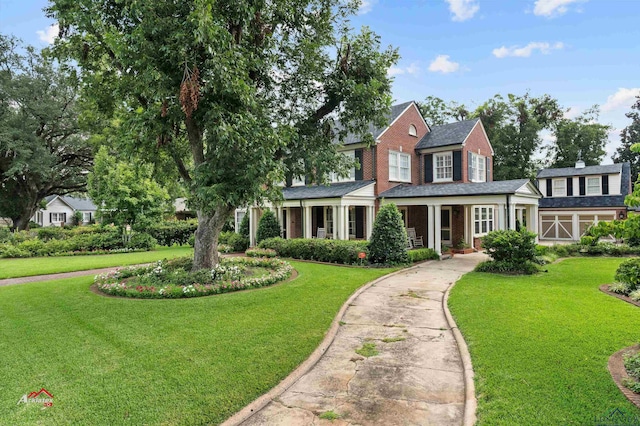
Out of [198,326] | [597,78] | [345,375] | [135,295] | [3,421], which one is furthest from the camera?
[597,78]

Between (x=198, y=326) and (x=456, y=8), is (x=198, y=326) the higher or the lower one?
the lower one

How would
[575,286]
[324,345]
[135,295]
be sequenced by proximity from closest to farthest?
[324,345] < [135,295] < [575,286]

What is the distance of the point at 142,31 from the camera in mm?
7340

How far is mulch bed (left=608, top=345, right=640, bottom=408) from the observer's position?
374 cm

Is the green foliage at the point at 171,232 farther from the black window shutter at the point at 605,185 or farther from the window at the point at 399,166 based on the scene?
the black window shutter at the point at 605,185

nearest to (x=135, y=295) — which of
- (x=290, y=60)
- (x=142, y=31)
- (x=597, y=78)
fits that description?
(x=142, y=31)

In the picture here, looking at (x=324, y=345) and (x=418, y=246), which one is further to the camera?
(x=418, y=246)

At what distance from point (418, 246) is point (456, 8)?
11.1 m

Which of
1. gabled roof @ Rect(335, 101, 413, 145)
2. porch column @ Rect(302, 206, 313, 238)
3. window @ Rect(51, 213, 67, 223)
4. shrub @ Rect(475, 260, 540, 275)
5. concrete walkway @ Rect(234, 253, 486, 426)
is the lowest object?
concrete walkway @ Rect(234, 253, 486, 426)

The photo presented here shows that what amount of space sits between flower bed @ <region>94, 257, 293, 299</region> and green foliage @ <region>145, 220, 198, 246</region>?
12.5 metres

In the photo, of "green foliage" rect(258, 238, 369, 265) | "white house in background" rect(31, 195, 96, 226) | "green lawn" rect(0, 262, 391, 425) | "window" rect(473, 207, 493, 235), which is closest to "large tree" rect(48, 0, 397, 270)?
"green lawn" rect(0, 262, 391, 425)

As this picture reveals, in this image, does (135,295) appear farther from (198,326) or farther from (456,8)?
(456,8)

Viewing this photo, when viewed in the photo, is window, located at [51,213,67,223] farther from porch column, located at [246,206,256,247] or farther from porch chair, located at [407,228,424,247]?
porch chair, located at [407,228,424,247]

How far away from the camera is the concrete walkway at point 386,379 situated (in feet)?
11.8
